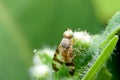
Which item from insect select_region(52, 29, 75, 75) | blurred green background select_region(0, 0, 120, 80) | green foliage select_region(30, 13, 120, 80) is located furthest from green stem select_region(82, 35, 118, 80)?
blurred green background select_region(0, 0, 120, 80)

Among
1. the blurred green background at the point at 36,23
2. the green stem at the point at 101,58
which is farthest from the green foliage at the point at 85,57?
the blurred green background at the point at 36,23

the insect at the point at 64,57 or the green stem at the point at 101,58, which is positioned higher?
the insect at the point at 64,57

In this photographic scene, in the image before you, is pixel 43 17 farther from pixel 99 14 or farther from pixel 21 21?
pixel 99 14

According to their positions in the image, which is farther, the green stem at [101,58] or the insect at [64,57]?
the insect at [64,57]

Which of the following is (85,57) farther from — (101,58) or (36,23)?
(36,23)

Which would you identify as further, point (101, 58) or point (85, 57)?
point (85, 57)

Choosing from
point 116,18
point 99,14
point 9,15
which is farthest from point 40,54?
point 9,15

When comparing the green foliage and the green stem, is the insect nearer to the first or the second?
the green foliage

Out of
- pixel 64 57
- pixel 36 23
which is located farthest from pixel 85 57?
pixel 36 23

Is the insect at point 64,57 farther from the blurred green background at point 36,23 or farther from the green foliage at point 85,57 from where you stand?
the blurred green background at point 36,23
